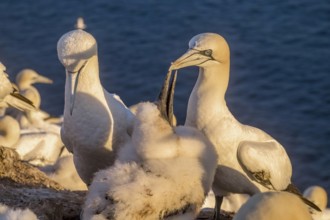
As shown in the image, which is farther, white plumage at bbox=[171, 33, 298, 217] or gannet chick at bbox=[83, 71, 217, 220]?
white plumage at bbox=[171, 33, 298, 217]

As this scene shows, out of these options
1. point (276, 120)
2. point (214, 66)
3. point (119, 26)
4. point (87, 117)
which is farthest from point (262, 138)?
point (119, 26)

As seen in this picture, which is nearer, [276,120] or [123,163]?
[123,163]

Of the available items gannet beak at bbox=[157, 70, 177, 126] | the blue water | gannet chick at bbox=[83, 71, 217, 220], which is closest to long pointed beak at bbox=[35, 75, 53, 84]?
the blue water

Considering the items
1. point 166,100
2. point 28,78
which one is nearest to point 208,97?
point 166,100

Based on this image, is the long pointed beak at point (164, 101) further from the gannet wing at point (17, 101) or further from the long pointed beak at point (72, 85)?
the gannet wing at point (17, 101)

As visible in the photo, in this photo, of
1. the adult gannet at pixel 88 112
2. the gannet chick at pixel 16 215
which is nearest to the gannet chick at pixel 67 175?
the adult gannet at pixel 88 112

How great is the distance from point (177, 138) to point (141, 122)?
228mm

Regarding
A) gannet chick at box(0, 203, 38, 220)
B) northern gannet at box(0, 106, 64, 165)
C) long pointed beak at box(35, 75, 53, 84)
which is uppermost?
gannet chick at box(0, 203, 38, 220)

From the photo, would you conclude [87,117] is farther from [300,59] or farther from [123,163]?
[300,59]

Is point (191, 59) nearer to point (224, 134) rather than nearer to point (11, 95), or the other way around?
point (224, 134)

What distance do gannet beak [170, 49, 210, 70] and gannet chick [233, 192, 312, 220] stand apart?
1.83m

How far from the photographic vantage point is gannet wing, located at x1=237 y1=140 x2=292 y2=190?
21.6ft

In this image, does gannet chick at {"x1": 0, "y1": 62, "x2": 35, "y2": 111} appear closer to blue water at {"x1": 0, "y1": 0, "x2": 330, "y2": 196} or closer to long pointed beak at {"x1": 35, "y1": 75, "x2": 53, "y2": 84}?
blue water at {"x1": 0, "y1": 0, "x2": 330, "y2": 196}

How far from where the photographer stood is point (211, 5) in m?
18.4
